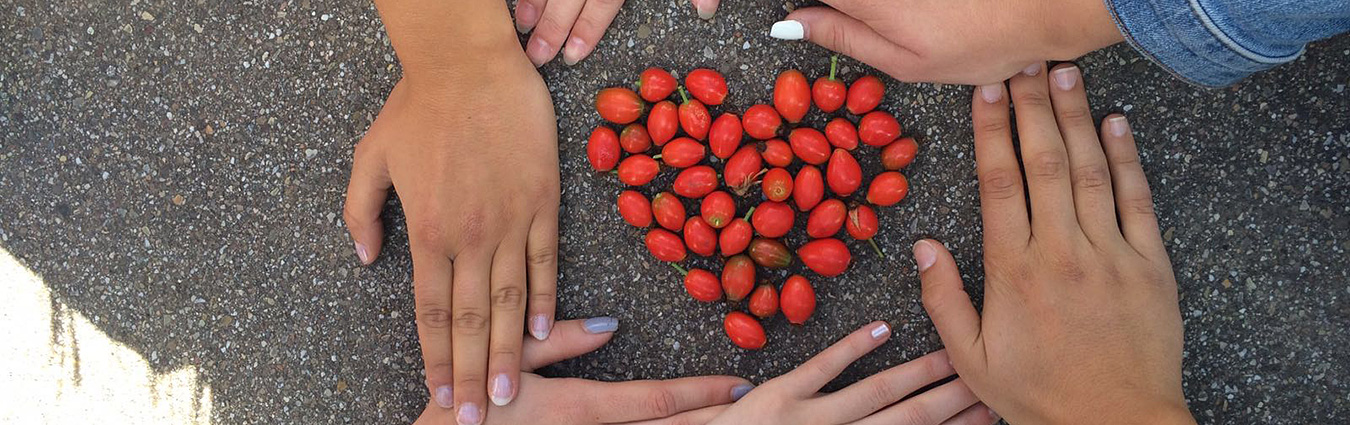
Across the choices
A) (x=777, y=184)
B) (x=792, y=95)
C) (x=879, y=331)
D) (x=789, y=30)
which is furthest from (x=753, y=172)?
(x=879, y=331)

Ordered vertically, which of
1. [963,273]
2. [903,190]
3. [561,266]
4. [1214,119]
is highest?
[1214,119]

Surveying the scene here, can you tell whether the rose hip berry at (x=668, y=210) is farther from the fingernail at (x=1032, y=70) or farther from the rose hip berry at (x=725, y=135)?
the fingernail at (x=1032, y=70)

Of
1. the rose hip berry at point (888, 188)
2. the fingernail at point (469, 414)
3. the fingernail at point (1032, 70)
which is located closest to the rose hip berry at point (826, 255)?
the rose hip berry at point (888, 188)

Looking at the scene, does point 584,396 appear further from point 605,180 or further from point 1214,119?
point 1214,119

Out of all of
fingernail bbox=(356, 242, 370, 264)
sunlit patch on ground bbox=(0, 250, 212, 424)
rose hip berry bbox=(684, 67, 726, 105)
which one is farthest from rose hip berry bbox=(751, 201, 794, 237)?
sunlit patch on ground bbox=(0, 250, 212, 424)

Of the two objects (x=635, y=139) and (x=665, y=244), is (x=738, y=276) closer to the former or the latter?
(x=665, y=244)

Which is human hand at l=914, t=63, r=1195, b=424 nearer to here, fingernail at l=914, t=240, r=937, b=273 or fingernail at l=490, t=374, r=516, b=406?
fingernail at l=914, t=240, r=937, b=273

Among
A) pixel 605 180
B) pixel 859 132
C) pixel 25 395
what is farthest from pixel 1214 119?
pixel 25 395
